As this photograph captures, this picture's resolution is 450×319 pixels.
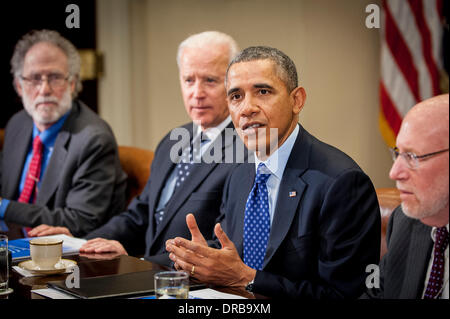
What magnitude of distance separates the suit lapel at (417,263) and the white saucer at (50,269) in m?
1.00

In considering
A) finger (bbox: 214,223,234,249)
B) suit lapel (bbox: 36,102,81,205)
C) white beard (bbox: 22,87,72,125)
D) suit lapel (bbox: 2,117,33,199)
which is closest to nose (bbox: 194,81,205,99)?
finger (bbox: 214,223,234,249)

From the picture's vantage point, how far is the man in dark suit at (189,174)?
228 cm

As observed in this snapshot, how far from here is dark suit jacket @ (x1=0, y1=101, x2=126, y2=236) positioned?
10.2 feet

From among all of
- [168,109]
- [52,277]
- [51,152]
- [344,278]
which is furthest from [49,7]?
[344,278]

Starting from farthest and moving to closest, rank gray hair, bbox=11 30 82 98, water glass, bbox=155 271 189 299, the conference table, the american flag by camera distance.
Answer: gray hair, bbox=11 30 82 98
the american flag
the conference table
water glass, bbox=155 271 189 299

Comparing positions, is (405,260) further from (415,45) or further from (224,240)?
(415,45)

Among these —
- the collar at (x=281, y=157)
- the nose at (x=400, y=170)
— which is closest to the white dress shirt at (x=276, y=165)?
the collar at (x=281, y=157)

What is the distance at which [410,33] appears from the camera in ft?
10.1

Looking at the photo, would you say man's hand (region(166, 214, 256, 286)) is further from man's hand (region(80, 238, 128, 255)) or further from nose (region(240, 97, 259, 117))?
man's hand (region(80, 238, 128, 255))

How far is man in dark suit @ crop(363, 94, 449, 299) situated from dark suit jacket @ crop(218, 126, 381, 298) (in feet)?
0.23

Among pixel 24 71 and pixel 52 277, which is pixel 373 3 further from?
pixel 24 71

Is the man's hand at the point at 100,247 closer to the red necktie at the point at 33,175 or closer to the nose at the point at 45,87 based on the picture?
the red necktie at the point at 33,175

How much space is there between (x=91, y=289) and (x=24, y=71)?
2.08 metres

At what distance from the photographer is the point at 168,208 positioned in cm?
245
